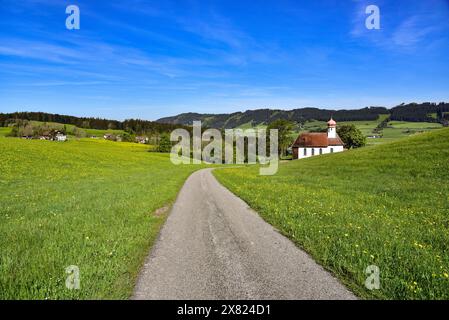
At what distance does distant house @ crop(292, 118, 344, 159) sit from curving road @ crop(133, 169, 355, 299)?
266 ft

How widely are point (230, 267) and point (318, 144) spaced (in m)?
A: 87.0

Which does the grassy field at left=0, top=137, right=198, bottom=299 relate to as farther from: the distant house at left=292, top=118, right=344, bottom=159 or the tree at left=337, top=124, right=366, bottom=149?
the tree at left=337, top=124, right=366, bottom=149

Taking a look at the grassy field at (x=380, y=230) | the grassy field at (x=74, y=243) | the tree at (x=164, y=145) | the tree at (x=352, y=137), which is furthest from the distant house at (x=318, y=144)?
the grassy field at (x=74, y=243)

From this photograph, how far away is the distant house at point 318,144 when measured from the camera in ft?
294

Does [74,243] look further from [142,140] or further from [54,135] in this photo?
[142,140]

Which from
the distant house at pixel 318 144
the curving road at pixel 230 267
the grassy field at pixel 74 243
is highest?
the distant house at pixel 318 144

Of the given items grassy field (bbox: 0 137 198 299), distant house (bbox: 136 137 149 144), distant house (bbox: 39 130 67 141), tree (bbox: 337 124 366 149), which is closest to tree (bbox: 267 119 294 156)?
tree (bbox: 337 124 366 149)

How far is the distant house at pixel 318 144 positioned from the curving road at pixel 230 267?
3194 inches

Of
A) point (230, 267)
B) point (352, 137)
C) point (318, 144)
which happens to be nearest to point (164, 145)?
point (318, 144)

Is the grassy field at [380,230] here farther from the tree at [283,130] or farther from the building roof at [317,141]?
the tree at [283,130]

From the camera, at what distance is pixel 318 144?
89625 mm

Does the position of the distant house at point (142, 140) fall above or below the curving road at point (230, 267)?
above
